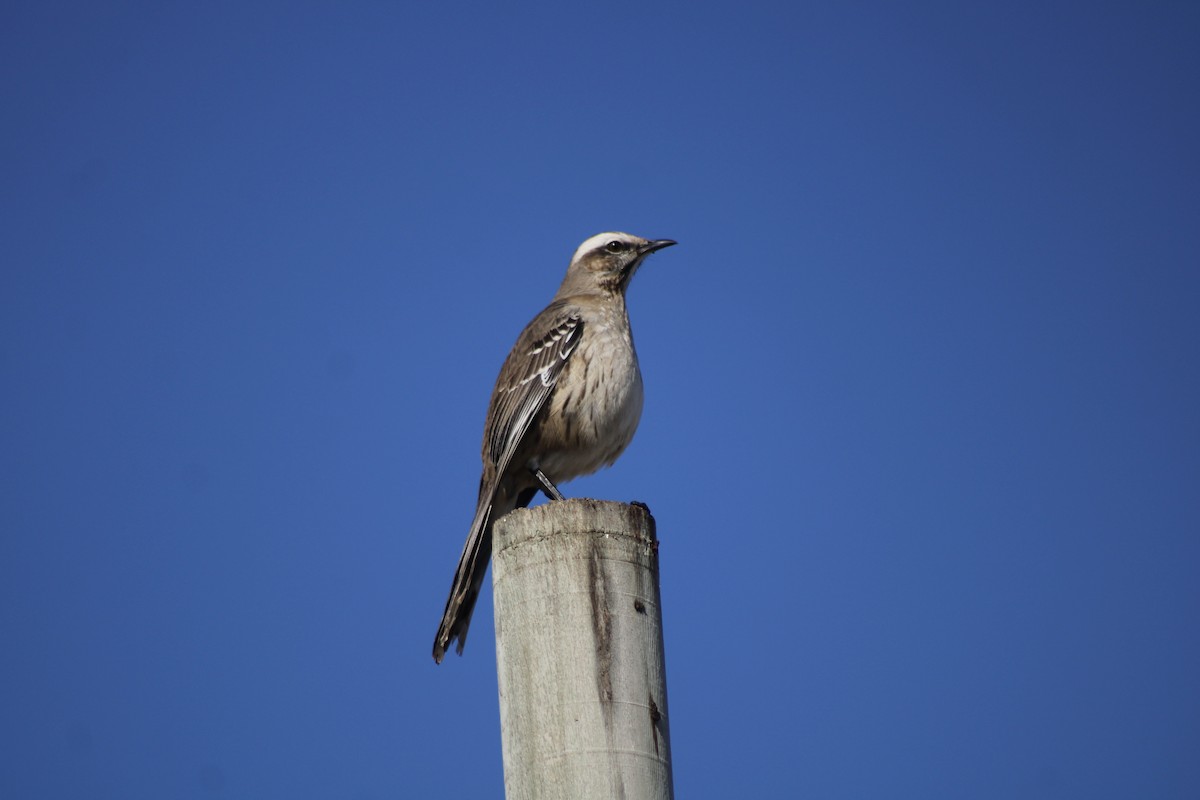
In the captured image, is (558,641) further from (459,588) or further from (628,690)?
(459,588)

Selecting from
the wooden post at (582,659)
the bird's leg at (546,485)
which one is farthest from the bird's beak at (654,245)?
the wooden post at (582,659)

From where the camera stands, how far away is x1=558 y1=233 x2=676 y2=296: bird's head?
9141 millimetres

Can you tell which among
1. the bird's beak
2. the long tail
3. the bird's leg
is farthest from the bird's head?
the long tail

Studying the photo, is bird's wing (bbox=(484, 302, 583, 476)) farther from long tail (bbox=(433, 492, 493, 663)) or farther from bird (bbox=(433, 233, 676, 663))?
long tail (bbox=(433, 492, 493, 663))

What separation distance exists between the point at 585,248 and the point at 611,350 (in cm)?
156

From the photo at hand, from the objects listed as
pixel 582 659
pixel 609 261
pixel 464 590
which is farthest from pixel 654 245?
pixel 582 659

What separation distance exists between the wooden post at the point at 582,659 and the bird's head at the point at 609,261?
4.82m

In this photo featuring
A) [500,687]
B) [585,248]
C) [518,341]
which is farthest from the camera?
[585,248]

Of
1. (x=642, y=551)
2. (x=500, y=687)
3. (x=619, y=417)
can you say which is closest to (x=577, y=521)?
(x=642, y=551)

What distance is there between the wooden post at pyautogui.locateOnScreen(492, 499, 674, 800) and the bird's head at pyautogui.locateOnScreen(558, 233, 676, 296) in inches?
190

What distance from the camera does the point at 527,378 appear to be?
807cm

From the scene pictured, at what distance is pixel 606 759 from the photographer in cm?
388

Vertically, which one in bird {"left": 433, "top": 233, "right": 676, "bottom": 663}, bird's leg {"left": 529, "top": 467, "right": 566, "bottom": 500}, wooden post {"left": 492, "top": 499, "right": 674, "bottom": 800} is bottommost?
wooden post {"left": 492, "top": 499, "right": 674, "bottom": 800}

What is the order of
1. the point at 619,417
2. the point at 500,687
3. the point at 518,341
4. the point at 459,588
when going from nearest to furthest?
the point at 500,687 → the point at 459,588 → the point at 619,417 → the point at 518,341
